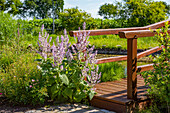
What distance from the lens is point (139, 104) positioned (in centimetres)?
381

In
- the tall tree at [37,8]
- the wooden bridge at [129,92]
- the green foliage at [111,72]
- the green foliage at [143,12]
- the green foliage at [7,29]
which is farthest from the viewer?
the tall tree at [37,8]

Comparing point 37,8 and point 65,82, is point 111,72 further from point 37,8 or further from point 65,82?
point 37,8

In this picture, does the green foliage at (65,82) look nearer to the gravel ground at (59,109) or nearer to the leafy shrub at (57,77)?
the leafy shrub at (57,77)

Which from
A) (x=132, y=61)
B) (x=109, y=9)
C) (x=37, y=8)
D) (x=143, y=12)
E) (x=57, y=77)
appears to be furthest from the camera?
(x=37, y=8)

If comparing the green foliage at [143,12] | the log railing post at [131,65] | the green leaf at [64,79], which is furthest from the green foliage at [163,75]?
the green foliage at [143,12]

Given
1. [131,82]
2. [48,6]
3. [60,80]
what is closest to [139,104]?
[131,82]

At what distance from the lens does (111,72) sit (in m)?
5.04

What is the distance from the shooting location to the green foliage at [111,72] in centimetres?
498

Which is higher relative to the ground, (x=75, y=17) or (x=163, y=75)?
(x=75, y=17)

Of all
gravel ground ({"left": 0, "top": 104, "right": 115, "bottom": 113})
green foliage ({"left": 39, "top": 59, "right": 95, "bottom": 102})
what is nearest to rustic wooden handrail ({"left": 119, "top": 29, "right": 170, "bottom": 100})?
gravel ground ({"left": 0, "top": 104, "right": 115, "bottom": 113})

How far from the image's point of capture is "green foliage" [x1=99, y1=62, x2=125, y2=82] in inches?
196

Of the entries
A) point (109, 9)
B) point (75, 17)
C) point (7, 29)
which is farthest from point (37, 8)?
point (7, 29)

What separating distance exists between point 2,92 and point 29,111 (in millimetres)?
1009

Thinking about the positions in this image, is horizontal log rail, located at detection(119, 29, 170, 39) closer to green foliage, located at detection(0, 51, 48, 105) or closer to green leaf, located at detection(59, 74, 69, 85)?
green leaf, located at detection(59, 74, 69, 85)
